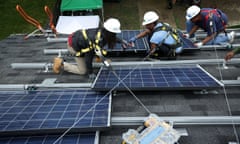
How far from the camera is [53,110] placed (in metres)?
2.77

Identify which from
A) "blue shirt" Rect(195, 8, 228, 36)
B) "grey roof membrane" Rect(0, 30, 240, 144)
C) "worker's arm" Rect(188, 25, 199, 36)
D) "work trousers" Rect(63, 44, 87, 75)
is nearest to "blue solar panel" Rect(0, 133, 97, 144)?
"grey roof membrane" Rect(0, 30, 240, 144)

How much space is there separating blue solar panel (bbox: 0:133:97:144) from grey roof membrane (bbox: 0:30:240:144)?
177mm

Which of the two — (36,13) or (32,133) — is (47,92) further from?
(36,13)

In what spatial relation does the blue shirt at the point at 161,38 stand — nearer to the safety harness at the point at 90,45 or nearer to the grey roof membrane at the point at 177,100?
the grey roof membrane at the point at 177,100

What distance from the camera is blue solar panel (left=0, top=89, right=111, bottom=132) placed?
2.45m

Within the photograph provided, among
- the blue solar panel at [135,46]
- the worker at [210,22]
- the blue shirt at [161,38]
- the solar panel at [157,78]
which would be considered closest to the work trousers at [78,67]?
the solar panel at [157,78]

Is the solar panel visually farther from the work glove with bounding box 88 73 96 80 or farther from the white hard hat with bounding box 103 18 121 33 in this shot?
the white hard hat with bounding box 103 18 121 33

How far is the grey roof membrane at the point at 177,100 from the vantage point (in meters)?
2.48

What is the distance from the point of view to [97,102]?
115 inches

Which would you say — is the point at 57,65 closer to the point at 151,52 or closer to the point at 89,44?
the point at 89,44

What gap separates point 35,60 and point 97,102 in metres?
3.02

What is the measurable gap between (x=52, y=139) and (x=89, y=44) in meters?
2.17

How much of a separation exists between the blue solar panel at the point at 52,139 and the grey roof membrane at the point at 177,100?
0.18 metres

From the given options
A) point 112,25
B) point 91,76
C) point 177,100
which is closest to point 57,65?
point 91,76
